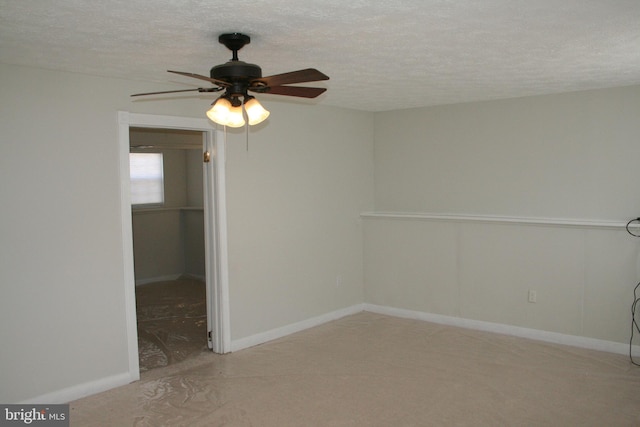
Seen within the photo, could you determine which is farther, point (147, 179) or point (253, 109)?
point (147, 179)

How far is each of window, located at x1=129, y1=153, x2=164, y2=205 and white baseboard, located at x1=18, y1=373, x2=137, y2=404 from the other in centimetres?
426

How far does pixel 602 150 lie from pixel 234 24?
3.65m

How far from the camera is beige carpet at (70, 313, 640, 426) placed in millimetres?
3355

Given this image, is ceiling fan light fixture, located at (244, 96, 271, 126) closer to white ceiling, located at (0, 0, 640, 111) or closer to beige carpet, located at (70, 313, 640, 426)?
white ceiling, located at (0, 0, 640, 111)

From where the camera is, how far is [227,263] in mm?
4617

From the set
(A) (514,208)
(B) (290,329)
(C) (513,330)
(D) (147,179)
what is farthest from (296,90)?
(D) (147,179)

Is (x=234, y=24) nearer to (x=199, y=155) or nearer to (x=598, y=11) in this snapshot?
(x=598, y=11)

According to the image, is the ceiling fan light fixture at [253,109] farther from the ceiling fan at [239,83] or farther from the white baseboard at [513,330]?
the white baseboard at [513,330]

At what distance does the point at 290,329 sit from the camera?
520 centimetres

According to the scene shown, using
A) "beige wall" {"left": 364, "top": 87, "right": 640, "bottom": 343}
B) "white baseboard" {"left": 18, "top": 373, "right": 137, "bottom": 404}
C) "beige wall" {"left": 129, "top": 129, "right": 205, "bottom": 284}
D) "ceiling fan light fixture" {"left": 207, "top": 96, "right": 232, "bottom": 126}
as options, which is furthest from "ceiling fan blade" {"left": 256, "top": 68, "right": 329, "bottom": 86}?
"beige wall" {"left": 129, "top": 129, "right": 205, "bottom": 284}

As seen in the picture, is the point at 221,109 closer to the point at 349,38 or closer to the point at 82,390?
the point at 349,38

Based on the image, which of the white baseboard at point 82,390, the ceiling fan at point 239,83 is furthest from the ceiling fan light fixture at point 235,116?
the white baseboard at point 82,390

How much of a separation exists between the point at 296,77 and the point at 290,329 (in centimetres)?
326

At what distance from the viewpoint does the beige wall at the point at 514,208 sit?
450cm
